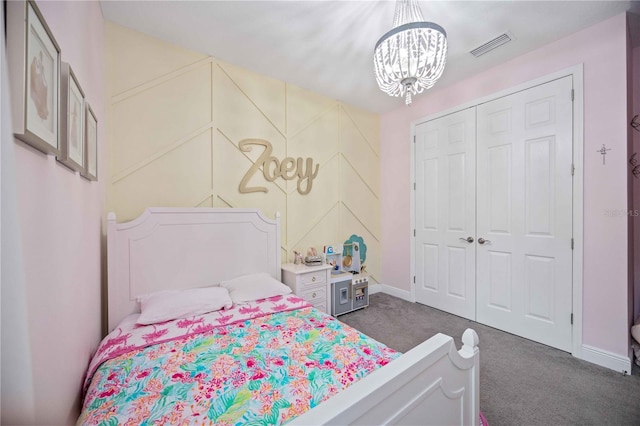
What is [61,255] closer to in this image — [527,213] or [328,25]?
[328,25]

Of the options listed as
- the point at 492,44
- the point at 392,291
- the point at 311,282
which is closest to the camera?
the point at 492,44

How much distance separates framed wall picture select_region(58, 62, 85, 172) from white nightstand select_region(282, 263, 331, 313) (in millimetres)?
1858

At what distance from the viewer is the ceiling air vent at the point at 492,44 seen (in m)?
2.23

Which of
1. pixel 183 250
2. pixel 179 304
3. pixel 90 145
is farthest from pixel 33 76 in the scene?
pixel 183 250

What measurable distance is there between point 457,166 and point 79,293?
3417 millimetres

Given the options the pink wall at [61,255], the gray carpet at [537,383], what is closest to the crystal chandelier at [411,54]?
the pink wall at [61,255]

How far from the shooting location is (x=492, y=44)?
231cm

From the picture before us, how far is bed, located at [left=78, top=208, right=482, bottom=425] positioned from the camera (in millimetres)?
890

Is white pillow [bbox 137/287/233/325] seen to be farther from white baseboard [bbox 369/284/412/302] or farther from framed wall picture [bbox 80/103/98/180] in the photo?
white baseboard [bbox 369/284/412/302]

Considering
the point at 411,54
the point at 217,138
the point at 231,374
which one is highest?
the point at 411,54

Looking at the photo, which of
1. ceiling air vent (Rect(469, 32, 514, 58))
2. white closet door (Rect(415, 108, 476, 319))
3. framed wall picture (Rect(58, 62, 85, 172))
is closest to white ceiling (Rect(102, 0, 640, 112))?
ceiling air vent (Rect(469, 32, 514, 58))

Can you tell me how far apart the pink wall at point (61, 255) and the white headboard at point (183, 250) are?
25cm

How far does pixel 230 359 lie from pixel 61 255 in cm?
87

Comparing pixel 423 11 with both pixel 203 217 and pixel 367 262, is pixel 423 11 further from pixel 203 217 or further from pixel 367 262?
pixel 367 262
